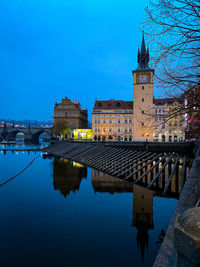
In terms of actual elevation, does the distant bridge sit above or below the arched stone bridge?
below

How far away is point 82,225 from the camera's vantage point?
8594 mm

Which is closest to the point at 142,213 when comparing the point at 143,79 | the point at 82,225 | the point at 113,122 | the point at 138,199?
the point at 138,199

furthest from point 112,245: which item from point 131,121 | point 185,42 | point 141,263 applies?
point 131,121

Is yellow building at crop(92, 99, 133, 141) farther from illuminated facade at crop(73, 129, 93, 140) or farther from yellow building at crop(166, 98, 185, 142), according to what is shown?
yellow building at crop(166, 98, 185, 142)

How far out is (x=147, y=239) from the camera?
7348 mm

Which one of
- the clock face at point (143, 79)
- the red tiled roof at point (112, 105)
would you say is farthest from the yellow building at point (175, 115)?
the red tiled roof at point (112, 105)

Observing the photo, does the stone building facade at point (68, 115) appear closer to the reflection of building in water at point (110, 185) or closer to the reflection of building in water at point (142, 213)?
the reflection of building in water at point (110, 185)

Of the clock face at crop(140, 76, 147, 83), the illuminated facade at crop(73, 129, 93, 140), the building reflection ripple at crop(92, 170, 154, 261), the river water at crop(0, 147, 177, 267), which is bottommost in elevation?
the river water at crop(0, 147, 177, 267)

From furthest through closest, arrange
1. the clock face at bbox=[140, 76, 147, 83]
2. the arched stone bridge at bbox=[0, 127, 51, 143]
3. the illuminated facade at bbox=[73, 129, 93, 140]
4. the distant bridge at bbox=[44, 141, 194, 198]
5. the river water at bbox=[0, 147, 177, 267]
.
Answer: the arched stone bridge at bbox=[0, 127, 51, 143], the illuminated facade at bbox=[73, 129, 93, 140], the clock face at bbox=[140, 76, 147, 83], the distant bridge at bbox=[44, 141, 194, 198], the river water at bbox=[0, 147, 177, 267]

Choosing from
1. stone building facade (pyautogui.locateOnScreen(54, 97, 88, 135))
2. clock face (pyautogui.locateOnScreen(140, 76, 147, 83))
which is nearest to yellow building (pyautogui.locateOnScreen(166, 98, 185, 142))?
clock face (pyautogui.locateOnScreen(140, 76, 147, 83))

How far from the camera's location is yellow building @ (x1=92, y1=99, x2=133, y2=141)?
67938 mm

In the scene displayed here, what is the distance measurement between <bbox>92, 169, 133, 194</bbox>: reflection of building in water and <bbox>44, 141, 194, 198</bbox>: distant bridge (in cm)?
81

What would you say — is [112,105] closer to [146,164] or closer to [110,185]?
[146,164]

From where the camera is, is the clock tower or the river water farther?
the clock tower
